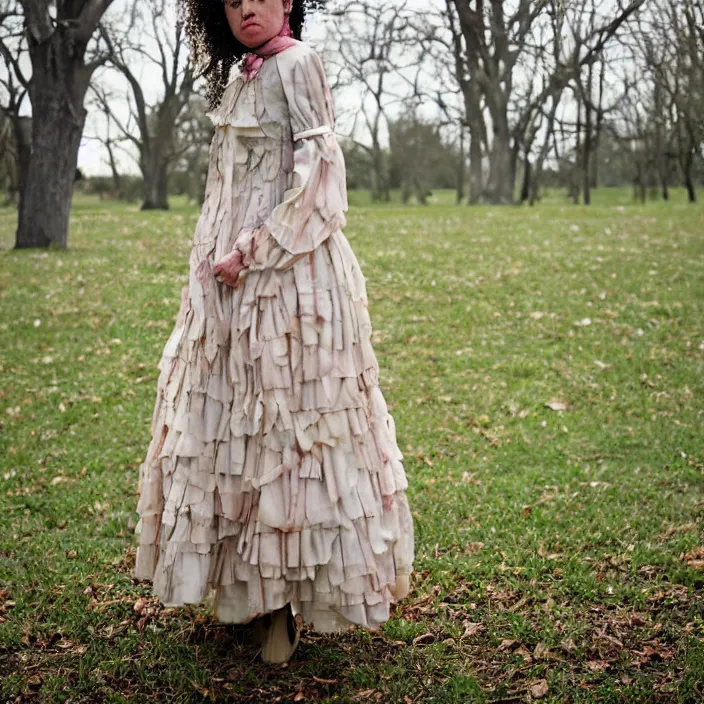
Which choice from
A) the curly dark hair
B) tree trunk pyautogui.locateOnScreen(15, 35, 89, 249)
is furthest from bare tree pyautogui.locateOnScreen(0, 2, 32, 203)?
the curly dark hair

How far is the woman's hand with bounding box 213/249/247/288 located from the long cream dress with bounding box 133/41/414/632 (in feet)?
0.17

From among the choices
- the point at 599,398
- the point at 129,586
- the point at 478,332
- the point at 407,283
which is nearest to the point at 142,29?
the point at 407,283

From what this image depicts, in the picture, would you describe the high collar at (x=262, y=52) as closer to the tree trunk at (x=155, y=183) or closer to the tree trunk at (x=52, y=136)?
the tree trunk at (x=52, y=136)

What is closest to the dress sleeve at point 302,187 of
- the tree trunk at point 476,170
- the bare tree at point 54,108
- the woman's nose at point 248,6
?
the woman's nose at point 248,6

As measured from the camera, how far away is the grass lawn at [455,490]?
3.36 metres

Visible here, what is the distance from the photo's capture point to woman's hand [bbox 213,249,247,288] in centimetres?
288

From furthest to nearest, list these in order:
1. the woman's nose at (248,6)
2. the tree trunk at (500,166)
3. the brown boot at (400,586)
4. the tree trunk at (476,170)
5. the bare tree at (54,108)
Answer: the tree trunk at (476,170), the tree trunk at (500,166), the bare tree at (54,108), the brown boot at (400,586), the woman's nose at (248,6)

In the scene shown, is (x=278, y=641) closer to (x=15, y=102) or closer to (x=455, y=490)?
(x=455, y=490)

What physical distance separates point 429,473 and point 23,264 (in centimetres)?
889

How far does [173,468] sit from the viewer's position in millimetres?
3010

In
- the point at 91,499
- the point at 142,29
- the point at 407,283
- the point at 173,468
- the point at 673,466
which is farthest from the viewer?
the point at 142,29

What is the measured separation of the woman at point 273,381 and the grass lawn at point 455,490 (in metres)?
0.59

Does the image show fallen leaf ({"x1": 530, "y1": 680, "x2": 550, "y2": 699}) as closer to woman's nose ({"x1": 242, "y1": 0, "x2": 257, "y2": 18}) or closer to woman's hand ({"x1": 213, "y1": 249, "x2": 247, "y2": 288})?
woman's hand ({"x1": 213, "y1": 249, "x2": 247, "y2": 288})

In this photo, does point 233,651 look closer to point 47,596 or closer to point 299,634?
point 299,634
